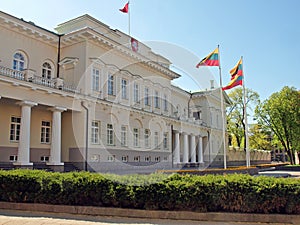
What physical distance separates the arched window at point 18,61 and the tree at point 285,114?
120ft

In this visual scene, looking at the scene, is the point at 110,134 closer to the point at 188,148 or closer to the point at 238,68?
the point at 238,68

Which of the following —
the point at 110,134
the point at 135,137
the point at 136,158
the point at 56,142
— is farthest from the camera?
the point at 135,137

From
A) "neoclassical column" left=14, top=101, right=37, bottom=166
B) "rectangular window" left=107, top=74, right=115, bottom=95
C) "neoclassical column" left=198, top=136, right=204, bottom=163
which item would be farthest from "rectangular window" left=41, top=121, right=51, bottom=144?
"neoclassical column" left=198, top=136, right=204, bottom=163

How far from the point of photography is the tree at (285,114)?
43312 millimetres

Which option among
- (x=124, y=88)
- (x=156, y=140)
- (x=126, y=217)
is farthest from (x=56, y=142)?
(x=156, y=140)

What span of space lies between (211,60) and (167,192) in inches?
695

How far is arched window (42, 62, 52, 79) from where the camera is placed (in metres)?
22.7

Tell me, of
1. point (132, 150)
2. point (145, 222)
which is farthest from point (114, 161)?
point (145, 222)

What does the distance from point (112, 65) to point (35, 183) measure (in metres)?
17.4

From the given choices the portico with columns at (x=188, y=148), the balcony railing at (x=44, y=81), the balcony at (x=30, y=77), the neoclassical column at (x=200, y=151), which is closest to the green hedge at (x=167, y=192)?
the balcony at (x=30, y=77)

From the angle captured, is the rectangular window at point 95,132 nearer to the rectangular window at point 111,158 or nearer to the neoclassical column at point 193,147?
the rectangular window at point 111,158

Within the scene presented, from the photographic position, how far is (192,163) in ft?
122

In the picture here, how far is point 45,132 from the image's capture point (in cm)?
2148

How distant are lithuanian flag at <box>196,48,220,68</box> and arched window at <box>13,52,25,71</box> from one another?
Answer: 13.4 metres
